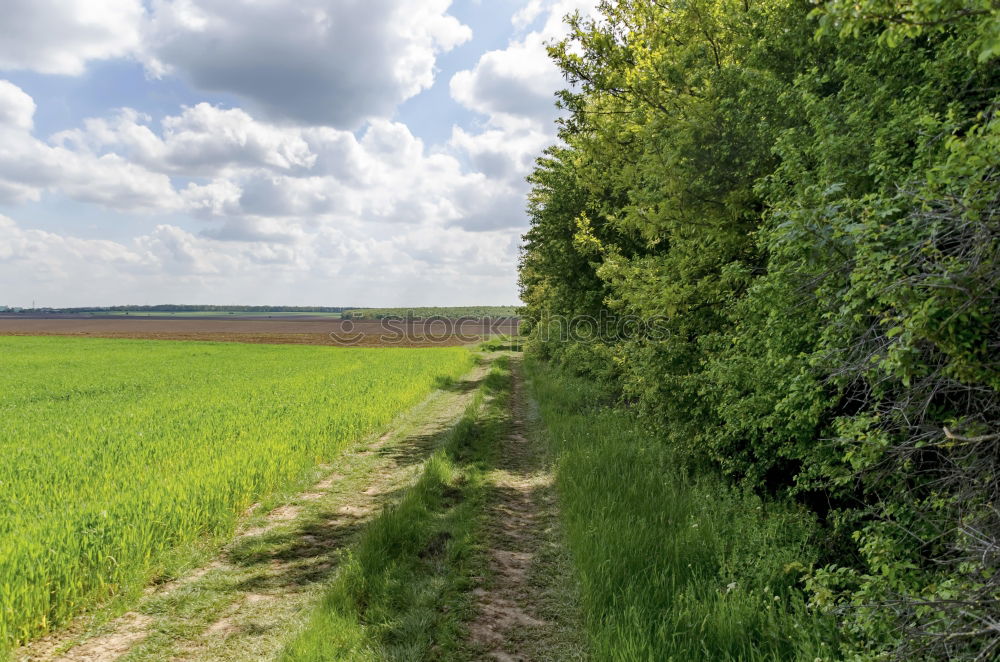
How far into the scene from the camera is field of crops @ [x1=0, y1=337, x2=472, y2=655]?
5199 millimetres

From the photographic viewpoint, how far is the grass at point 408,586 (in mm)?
4383

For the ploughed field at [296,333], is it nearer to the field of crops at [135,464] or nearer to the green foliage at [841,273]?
the field of crops at [135,464]

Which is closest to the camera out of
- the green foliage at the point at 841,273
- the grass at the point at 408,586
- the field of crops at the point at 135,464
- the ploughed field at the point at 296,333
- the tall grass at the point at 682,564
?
the green foliage at the point at 841,273

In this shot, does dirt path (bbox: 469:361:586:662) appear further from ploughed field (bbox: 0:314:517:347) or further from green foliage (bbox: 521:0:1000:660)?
ploughed field (bbox: 0:314:517:347)

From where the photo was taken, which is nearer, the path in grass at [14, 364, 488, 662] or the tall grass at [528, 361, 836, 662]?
the tall grass at [528, 361, 836, 662]

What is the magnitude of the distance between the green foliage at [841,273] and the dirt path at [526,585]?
2.37 metres

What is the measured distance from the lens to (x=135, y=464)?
341 inches

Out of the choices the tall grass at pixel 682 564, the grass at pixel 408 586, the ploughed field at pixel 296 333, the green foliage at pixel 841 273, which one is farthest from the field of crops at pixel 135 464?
the ploughed field at pixel 296 333

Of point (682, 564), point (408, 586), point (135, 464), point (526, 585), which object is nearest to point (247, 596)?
Result: point (408, 586)

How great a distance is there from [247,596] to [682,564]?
4868 millimetres

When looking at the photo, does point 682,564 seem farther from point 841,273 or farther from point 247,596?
point 247,596

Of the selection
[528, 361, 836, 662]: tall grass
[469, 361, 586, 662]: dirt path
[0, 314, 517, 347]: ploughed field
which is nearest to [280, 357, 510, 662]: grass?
[469, 361, 586, 662]: dirt path

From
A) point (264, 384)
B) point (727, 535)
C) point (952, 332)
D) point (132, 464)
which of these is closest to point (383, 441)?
point (132, 464)

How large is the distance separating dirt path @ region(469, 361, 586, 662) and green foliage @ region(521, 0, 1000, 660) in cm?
237
